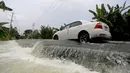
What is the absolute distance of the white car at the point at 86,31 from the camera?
33.0 ft

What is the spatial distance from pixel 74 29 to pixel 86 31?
1.01 metres

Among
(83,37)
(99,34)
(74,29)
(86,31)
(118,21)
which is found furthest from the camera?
(118,21)

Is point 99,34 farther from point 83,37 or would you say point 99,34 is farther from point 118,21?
point 118,21

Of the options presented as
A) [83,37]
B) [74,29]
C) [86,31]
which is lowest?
[83,37]

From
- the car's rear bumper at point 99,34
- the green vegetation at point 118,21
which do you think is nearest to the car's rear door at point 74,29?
the car's rear bumper at point 99,34

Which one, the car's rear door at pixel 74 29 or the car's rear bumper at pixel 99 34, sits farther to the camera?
the car's rear door at pixel 74 29

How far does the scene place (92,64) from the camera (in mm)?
5750

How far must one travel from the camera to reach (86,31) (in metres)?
10.5

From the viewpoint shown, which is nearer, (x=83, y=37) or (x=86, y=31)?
(x=86, y=31)

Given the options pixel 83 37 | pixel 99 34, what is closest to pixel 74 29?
pixel 83 37

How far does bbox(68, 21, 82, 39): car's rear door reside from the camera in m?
11.1

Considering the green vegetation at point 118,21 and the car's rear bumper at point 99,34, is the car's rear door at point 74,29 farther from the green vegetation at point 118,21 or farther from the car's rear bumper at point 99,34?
the green vegetation at point 118,21

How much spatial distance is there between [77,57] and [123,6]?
1231 cm

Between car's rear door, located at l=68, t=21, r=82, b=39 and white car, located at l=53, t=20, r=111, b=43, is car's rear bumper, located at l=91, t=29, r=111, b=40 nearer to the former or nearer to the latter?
white car, located at l=53, t=20, r=111, b=43
